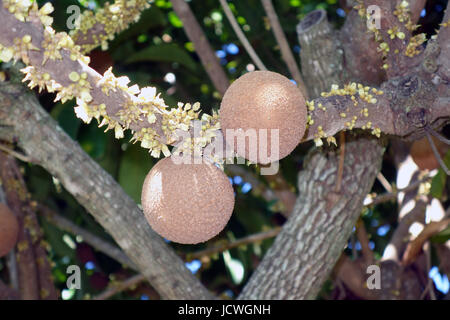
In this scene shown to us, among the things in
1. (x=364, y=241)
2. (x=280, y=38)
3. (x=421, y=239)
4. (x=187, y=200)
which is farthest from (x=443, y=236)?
(x=187, y=200)

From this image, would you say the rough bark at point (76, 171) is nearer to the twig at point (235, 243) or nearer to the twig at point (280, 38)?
the twig at point (235, 243)

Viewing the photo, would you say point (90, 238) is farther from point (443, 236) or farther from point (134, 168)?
point (443, 236)

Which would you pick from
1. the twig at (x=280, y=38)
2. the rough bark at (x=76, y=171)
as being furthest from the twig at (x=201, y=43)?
the rough bark at (x=76, y=171)

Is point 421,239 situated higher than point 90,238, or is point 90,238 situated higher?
point 90,238

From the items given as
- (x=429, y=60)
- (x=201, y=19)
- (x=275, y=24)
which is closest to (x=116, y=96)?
Answer: (x=429, y=60)

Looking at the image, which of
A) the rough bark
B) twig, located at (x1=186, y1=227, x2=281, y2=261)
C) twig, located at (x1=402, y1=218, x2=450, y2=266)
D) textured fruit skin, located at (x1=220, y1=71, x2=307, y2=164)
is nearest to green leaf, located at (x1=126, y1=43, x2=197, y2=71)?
the rough bark
